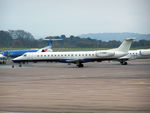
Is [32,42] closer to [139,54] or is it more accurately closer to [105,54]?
[139,54]

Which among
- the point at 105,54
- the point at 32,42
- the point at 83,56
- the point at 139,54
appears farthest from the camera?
the point at 32,42

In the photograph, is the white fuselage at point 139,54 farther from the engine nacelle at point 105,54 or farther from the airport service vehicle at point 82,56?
the engine nacelle at point 105,54

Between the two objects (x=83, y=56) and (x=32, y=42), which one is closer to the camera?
(x=83, y=56)

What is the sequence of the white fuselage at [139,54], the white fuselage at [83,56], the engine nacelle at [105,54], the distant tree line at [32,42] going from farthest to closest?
the distant tree line at [32,42] → the white fuselage at [139,54] → the white fuselage at [83,56] → the engine nacelle at [105,54]

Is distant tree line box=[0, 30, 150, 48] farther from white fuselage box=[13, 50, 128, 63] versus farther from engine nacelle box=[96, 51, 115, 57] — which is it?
engine nacelle box=[96, 51, 115, 57]

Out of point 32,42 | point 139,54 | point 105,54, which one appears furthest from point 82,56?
point 32,42

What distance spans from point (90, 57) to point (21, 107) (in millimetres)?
33270

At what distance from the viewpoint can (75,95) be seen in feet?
60.6

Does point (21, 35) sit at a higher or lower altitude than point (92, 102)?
higher

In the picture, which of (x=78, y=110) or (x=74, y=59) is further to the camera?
(x=74, y=59)

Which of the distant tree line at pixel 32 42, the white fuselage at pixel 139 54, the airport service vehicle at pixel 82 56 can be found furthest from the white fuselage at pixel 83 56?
the distant tree line at pixel 32 42

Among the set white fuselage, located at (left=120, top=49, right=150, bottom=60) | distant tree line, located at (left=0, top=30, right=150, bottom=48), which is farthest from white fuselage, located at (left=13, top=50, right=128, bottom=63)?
distant tree line, located at (left=0, top=30, right=150, bottom=48)

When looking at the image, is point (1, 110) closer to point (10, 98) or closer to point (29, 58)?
point (10, 98)

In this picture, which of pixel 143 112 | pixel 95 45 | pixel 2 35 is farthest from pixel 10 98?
pixel 95 45
